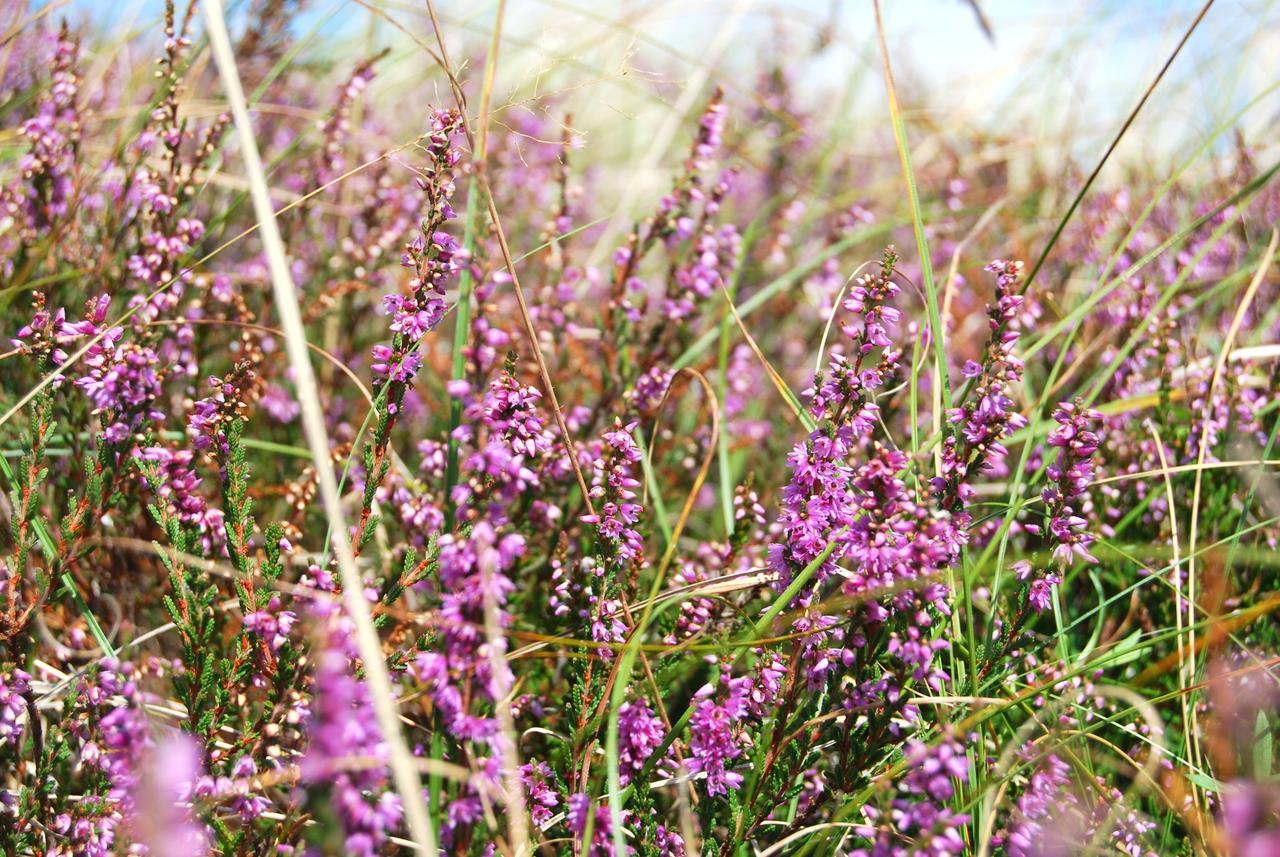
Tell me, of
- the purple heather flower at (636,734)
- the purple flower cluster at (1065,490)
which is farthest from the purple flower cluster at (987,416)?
the purple heather flower at (636,734)

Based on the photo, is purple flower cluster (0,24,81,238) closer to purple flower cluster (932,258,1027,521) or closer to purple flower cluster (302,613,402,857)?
purple flower cluster (302,613,402,857)

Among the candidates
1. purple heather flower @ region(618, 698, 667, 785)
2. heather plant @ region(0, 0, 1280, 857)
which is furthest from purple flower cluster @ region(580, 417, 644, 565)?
purple heather flower @ region(618, 698, 667, 785)

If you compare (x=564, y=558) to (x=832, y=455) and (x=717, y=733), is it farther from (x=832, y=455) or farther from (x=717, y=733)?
(x=832, y=455)

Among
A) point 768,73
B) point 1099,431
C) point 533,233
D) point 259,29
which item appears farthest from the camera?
point 768,73

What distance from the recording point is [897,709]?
7.01 ft

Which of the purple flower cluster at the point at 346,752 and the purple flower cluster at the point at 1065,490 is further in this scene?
the purple flower cluster at the point at 1065,490

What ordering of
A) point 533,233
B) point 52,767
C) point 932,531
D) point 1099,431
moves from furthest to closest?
point 533,233
point 1099,431
point 52,767
point 932,531

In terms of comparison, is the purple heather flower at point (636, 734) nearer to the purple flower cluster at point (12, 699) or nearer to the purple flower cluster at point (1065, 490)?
the purple flower cluster at point (1065, 490)

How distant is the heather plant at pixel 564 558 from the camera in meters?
1.91

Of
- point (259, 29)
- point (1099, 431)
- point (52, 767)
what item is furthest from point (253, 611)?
point (259, 29)

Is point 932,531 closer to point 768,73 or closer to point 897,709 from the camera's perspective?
point 897,709

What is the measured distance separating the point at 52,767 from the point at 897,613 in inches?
79.5

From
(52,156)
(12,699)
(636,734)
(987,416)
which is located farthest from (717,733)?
(52,156)

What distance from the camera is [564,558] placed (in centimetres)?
274
